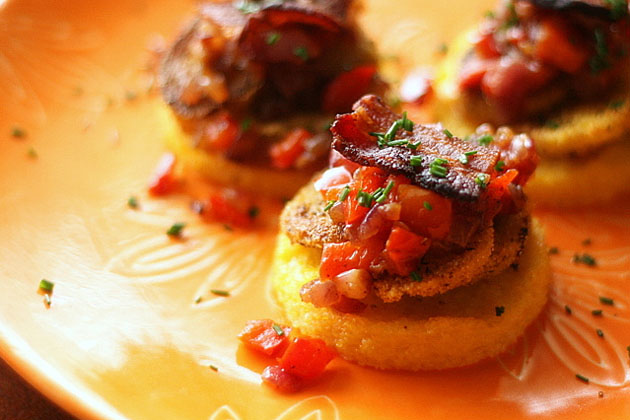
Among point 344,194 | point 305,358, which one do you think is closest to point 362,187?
point 344,194

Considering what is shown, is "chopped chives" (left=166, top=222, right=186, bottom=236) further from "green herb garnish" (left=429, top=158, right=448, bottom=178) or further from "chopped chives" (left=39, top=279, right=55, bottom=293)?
"green herb garnish" (left=429, top=158, right=448, bottom=178)

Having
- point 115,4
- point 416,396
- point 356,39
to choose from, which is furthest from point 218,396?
point 115,4

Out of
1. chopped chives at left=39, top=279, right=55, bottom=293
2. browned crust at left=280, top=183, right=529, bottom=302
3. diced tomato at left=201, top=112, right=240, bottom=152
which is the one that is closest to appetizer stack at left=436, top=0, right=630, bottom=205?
browned crust at left=280, top=183, right=529, bottom=302

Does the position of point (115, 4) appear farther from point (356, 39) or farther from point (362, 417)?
point (362, 417)

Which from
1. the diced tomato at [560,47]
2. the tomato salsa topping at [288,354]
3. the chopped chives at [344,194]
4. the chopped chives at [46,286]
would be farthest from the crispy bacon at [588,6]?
the chopped chives at [46,286]

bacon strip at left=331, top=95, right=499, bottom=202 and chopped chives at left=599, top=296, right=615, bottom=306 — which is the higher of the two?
bacon strip at left=331, top=95, right=499, bottom=202

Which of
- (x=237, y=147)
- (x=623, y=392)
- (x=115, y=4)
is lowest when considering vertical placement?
(x=623, y=392)
